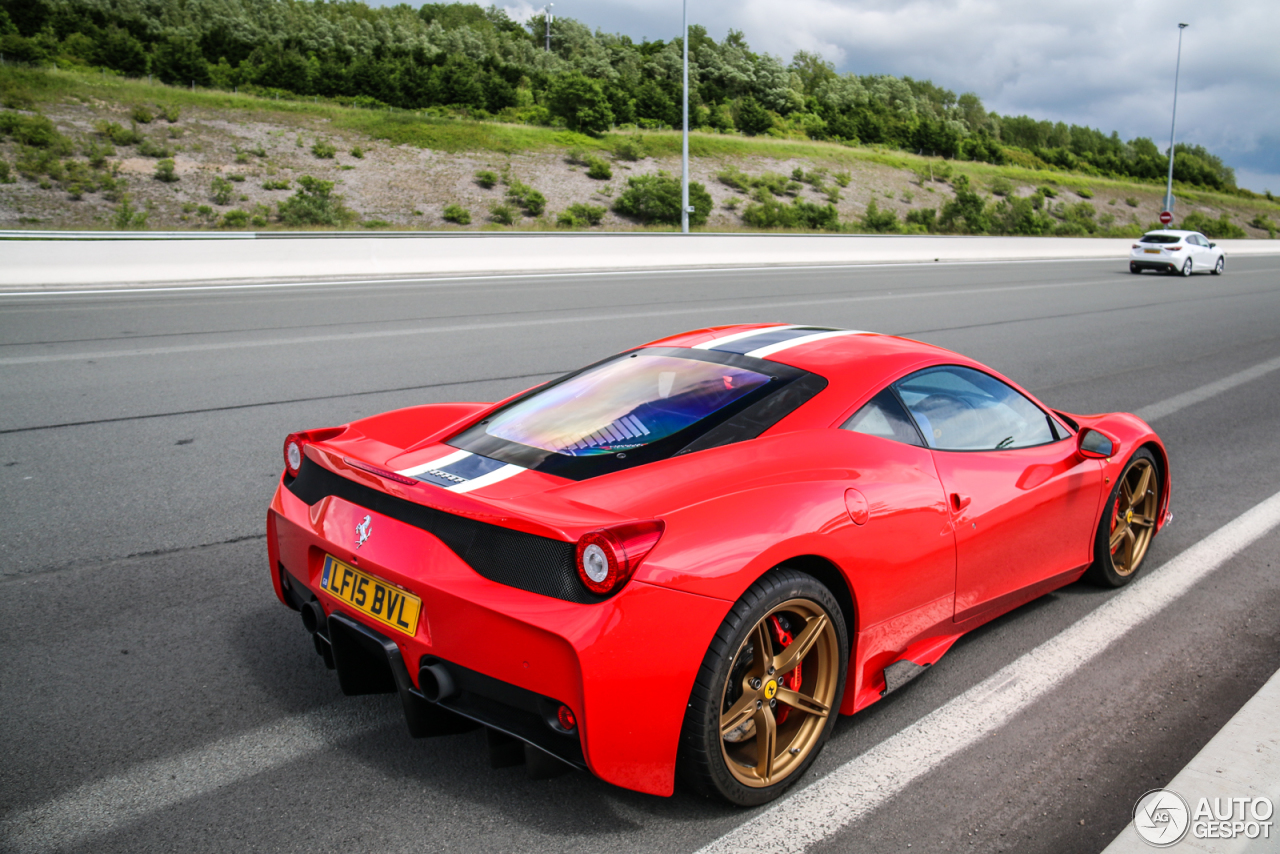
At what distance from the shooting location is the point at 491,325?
12.1 m

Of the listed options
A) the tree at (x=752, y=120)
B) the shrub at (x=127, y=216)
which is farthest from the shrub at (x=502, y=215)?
the tree at (x=752, y=120)

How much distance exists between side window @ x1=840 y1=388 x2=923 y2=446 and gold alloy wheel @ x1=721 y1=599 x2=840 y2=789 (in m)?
0.68

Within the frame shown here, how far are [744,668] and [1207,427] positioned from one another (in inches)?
259

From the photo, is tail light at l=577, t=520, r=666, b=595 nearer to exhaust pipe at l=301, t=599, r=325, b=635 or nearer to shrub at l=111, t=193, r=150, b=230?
exhaust pipe at l=301, t=599, r=325, b=635

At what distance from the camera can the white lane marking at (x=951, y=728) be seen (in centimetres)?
243

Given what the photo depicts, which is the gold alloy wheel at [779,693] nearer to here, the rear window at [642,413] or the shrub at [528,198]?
the rear window at [642,413]

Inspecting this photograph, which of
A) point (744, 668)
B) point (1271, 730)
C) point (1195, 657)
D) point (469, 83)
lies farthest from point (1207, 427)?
point (469, 83)

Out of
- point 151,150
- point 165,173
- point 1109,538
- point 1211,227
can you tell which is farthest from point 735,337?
point 1211,227

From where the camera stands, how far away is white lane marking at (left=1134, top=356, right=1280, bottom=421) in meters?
7.90

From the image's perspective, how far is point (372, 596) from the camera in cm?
251

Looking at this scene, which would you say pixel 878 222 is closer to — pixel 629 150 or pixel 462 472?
pixel 629 150

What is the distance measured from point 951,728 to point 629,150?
2275 inches

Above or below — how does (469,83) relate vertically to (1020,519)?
above

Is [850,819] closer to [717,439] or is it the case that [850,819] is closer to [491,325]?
[717,439]
